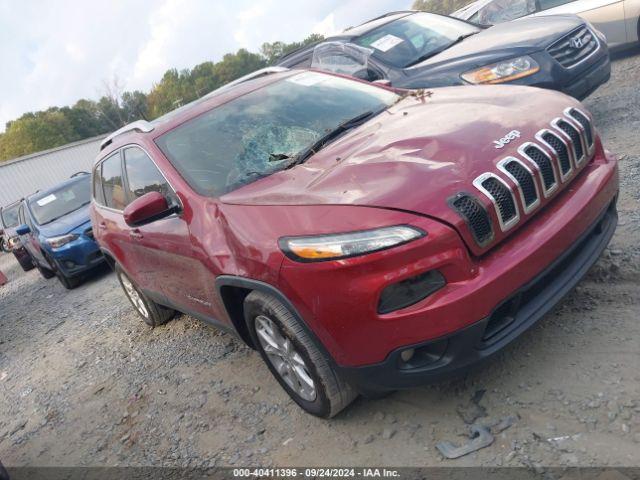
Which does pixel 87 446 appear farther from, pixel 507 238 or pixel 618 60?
pixel 618 60

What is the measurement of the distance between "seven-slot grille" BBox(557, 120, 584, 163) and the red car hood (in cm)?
7

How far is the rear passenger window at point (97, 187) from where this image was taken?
16.3 ft

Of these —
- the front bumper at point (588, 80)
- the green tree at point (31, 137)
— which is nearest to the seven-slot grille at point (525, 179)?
the front bumper at point (588, 80)

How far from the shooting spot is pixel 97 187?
5.11m

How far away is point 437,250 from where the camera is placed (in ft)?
7.19

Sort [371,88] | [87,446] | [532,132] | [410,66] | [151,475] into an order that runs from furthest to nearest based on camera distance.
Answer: [410,66], [371,88], [87,446], [151,475], [532,132]

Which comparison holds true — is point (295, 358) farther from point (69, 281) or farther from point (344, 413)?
point (69, 281)

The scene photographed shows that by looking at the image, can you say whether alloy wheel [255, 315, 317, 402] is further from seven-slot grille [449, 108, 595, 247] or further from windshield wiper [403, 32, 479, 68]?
windshield wiper [403, 32, 479, 68]

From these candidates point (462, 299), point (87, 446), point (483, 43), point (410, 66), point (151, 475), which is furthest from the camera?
point (410, 66)

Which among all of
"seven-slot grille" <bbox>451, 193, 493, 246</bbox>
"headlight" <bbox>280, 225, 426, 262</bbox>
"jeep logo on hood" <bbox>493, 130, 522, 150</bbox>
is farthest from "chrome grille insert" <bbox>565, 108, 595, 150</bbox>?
"headlight" <bbox>280, 225, 426, 262</bbox>

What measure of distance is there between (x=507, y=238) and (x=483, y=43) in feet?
13.0

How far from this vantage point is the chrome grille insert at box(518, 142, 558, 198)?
2.52m

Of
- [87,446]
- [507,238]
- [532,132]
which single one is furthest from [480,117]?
[87,446]

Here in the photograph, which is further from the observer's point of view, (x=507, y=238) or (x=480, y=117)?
(x=480, y=117)
